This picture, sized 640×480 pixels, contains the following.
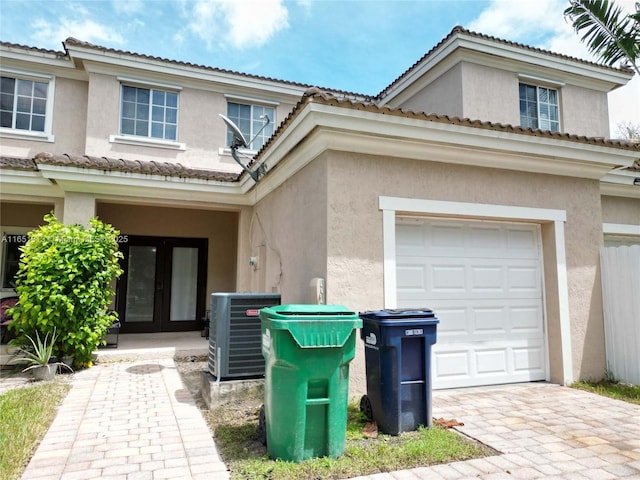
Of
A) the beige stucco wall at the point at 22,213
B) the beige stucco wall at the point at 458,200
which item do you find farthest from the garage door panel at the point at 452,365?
the beige stucco wall at the point at 22,213

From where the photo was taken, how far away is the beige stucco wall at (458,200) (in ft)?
19.8

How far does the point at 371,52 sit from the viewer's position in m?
12.2

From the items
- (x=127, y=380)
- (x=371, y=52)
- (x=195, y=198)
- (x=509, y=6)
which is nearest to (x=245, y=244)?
(x=195, y=198)

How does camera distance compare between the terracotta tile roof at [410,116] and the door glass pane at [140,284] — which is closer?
the terracotta tile roof at [410,116]

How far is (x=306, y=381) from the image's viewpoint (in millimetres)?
3947

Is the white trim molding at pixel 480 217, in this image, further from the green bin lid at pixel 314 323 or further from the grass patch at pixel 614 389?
the green bin lid at pixel 314 323

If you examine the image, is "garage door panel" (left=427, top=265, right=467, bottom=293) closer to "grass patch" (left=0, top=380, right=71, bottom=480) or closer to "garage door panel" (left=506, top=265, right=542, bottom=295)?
"garage door panel" (left=506, top=265, right=542, bottom=295)

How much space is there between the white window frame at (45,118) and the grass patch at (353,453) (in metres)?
11.4

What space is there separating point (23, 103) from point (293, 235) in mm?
10523

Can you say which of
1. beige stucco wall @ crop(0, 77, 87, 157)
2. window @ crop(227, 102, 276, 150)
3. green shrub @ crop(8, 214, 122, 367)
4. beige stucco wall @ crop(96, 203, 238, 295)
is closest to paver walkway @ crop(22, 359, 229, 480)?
green shrub @ crop(8, 214, 122, 367)

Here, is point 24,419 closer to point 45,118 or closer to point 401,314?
point 401,314

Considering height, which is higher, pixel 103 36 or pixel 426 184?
pixel 103 36

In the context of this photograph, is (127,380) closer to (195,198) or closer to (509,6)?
(195,198)

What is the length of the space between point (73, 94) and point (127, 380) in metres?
9.85
